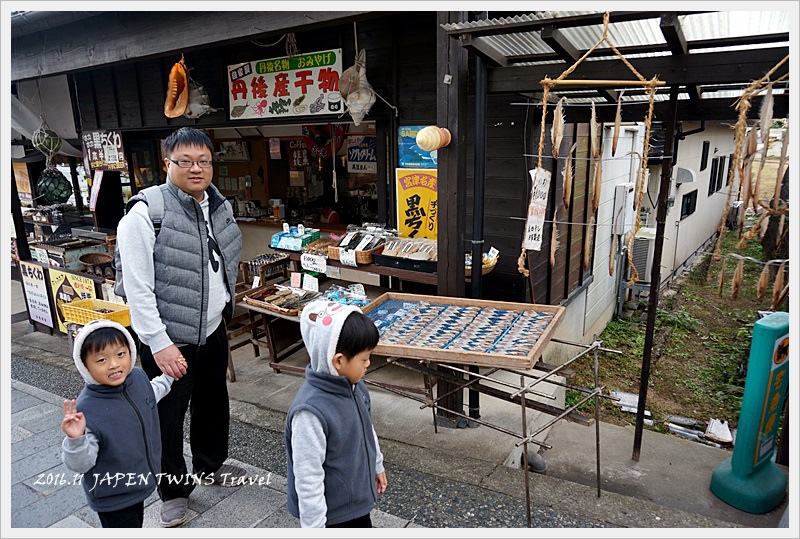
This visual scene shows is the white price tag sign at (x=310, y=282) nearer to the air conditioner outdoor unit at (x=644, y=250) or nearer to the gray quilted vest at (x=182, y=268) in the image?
the gray quilted vest at (x=182, y=268)

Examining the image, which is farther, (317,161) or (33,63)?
(317,161)

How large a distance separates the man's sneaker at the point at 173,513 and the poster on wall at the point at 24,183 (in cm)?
1263

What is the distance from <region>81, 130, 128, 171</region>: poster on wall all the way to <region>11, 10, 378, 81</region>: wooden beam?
2.15 m

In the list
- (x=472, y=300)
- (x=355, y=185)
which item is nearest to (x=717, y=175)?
(x=355, y=185)

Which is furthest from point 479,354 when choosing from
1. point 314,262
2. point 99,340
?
point 314,262

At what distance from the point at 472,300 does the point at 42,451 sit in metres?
4.32

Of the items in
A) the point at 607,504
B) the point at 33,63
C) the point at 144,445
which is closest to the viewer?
the point at 144,445

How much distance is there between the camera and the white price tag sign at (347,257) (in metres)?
5.98

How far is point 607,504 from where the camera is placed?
3.87 m

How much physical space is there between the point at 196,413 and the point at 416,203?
11.7 ft

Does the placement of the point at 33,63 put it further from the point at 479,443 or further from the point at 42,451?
the point at 479,443

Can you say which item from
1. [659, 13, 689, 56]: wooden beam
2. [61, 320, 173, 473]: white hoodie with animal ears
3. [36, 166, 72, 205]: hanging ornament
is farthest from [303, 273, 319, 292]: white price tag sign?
[36, 166, 72, 205]: hanging ornament

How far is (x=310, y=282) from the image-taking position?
6.47 m

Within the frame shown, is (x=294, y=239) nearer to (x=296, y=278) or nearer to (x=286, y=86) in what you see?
(x=296, y=278)
